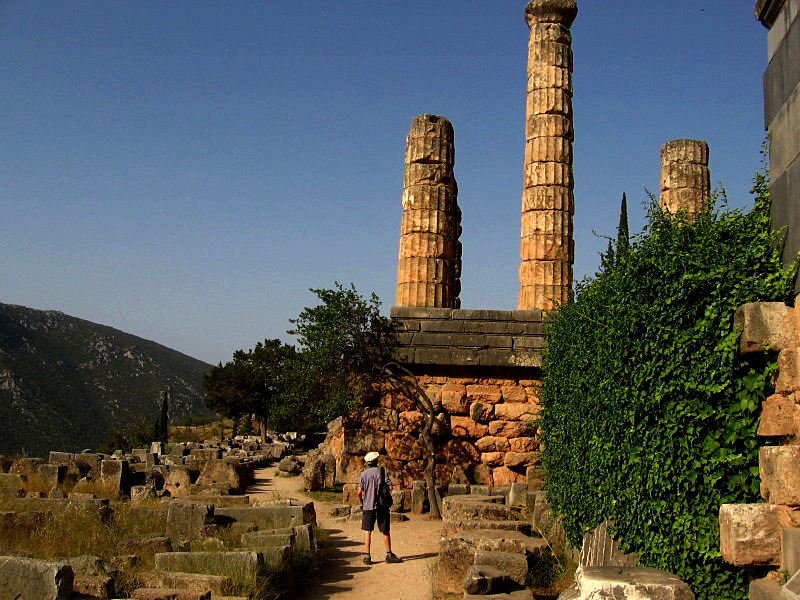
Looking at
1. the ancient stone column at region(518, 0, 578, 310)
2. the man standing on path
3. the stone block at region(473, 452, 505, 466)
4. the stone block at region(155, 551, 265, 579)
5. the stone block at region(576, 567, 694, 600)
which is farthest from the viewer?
the ancient stone column at region(518, 0, 578, 310)

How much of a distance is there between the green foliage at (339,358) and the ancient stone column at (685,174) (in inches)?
288

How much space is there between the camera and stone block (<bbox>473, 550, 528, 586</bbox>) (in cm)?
805

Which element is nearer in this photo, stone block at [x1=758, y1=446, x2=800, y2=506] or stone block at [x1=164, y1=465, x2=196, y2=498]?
stone block at [x1=758, y1=446, x2=800, y2=506]

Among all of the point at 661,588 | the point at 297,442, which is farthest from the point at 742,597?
the point at 297,442

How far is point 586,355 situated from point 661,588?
382 centimetres

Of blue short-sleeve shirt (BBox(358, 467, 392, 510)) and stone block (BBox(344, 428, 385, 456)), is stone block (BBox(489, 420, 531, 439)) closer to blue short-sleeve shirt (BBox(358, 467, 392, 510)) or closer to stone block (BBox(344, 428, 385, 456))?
stone block (BBox(344, 428, 385, 456))

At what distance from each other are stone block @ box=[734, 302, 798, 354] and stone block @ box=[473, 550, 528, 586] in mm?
3137

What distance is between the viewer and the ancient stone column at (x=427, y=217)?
646 inches

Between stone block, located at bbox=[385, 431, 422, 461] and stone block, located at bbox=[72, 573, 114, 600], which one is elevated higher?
stone block, located at bbox=[385, 431, 422, 461]

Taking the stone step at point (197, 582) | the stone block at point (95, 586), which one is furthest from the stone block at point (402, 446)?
the stone block at point (95, 586)

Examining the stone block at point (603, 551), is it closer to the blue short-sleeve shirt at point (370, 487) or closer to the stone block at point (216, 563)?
the blue short-sleeve shirt at point (370, 487)

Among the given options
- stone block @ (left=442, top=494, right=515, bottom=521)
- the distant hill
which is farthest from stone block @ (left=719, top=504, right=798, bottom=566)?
the distant hill

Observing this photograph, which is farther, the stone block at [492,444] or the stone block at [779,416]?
the stone block at [492,444]

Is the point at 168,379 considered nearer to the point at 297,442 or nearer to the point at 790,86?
the point at 297,442
